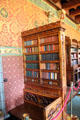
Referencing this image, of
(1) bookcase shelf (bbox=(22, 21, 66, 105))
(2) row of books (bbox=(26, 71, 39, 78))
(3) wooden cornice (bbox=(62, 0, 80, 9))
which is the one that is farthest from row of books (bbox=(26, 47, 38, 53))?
(3) wooden cornice (bbox=(62, 0, 80, 9))

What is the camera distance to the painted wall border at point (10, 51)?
2789mm

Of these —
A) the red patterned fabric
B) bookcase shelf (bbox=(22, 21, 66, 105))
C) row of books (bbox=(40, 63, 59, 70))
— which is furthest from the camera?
the red patterned fabric

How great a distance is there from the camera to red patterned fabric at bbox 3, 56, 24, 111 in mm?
2920

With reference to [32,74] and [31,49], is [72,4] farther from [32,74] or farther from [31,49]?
[32,74]

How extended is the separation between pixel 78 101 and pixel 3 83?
315 centimetres

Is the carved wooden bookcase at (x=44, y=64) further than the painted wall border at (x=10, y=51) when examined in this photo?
No

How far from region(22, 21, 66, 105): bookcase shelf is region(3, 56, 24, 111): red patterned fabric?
0.58ft

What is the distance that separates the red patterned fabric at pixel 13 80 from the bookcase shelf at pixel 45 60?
0.18 m

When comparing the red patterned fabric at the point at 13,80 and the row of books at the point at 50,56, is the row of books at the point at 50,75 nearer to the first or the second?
the row of books at the point at 50,56

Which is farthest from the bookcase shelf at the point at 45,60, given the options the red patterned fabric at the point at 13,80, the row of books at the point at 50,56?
the red patterned fabric at the point at 13,80

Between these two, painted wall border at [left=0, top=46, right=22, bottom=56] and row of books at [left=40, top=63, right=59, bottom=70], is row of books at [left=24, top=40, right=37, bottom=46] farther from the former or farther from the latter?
row of books at [left=40, top=63, right=59, bottom=70]

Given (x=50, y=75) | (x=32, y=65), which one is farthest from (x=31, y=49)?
(x=50, y=75)

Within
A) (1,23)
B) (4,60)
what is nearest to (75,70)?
(4,60)

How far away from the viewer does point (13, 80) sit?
3107mm
